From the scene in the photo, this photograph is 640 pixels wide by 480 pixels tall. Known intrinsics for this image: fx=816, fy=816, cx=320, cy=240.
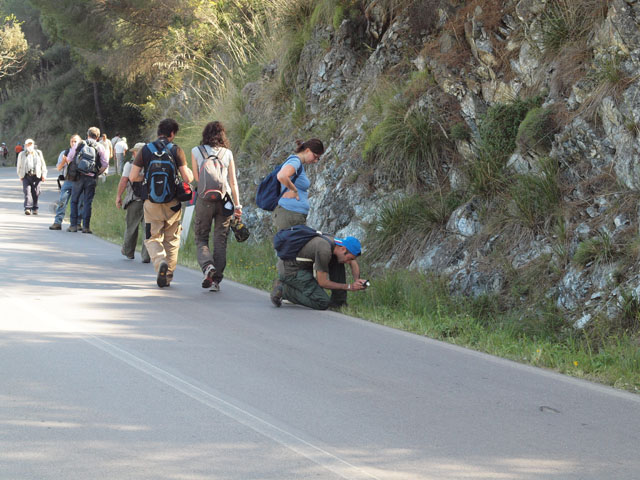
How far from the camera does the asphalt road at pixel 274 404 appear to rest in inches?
175

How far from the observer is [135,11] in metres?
31.0

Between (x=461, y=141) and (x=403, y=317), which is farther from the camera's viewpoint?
(x=461, y=141)

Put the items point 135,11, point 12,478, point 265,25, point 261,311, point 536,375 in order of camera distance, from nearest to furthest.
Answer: point 12,478 < point 536,375 < point 261,311 < point 265,25 < point 135,11

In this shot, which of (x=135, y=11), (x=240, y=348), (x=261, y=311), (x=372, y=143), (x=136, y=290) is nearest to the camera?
(x=240, y=348)

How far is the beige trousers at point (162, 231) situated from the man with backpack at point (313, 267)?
1.87 metres

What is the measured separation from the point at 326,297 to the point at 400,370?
9.02ft

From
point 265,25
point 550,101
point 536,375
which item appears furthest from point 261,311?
point 265,25

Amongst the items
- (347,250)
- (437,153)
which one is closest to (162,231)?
(347,250)

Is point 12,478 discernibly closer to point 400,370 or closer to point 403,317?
point 400,370

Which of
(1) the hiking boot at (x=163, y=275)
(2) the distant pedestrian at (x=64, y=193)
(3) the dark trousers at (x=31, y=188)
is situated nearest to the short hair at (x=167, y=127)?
(1) the hiking boot at (x=163, y=275)

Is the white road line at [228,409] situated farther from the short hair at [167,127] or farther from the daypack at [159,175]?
the short hair at [167,127]

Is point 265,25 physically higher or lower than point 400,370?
higher

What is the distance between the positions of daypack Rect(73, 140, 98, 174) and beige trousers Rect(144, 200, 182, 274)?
696 centimetres

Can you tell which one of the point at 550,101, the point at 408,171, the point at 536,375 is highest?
the point at 550,101
